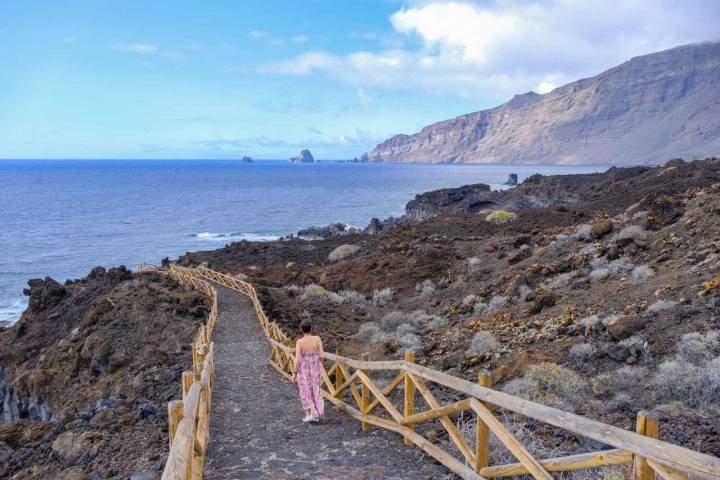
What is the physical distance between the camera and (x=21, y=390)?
19.7 metres

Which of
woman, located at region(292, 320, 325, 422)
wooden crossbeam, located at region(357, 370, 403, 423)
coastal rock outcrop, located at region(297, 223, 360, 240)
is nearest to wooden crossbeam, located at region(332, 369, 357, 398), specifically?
wooden crossbeam, located at region(357, 370, 403, 423)

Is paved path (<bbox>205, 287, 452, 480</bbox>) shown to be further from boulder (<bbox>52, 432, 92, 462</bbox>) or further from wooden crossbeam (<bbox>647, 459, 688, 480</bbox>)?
wooden crossbeam (<bbox>647, 459, 688, 480</bbox>)

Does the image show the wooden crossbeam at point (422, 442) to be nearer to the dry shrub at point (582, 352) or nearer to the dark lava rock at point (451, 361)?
the dark lava rock at point (451, 361)

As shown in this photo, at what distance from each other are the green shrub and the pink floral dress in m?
28.3

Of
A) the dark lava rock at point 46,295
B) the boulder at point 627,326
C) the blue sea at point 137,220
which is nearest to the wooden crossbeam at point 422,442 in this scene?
the boulder at point 627,326

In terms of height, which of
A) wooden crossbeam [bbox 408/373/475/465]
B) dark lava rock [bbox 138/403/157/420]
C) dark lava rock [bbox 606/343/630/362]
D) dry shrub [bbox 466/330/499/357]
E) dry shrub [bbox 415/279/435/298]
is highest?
wooden crossbeam [bbox 408/373/475/465]

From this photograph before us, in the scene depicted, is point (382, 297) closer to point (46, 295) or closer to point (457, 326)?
point (457, 326)

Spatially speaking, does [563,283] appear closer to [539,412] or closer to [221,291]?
[539,412]

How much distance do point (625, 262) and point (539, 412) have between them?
13038mm

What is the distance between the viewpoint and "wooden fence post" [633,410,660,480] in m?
3.78

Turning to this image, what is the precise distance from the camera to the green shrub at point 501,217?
35.7 m

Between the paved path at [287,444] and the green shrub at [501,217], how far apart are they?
85.4 ft

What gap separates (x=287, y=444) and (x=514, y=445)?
4.05 metres

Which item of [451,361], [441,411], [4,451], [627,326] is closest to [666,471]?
[441,411]
